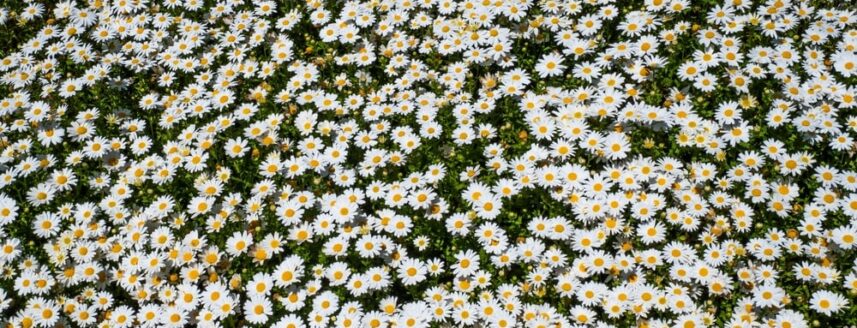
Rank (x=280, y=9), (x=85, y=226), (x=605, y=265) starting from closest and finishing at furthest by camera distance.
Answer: (x=605, y=265) < (x=85, y=226) < (x=280, y=9)

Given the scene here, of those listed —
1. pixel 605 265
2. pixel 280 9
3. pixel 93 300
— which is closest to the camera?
pixel 605 265

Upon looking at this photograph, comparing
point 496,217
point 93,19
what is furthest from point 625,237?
point 93,19

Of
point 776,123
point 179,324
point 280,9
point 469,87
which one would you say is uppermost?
point 280,9

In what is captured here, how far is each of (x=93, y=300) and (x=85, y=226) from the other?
0.59m

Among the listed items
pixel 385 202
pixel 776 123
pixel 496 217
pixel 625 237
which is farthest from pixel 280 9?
pixel 776 123

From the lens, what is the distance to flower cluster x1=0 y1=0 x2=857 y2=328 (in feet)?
14.9

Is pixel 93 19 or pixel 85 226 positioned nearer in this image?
pixel 85 226

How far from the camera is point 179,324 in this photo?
181 inches

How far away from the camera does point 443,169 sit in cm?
519

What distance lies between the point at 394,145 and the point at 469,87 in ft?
2.68

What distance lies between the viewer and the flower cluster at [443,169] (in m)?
4.55

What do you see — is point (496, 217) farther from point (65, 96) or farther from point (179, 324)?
point (65, 96)

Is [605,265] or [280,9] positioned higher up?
[280,9]

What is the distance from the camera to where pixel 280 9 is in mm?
6805
